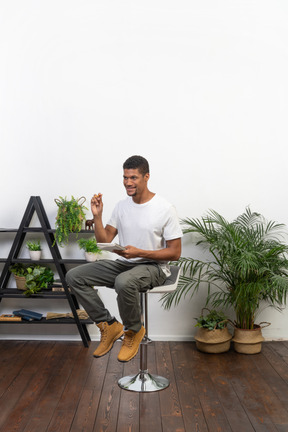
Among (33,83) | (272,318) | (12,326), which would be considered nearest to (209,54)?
(33,83)

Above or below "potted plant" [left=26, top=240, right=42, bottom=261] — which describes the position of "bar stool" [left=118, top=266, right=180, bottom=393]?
below

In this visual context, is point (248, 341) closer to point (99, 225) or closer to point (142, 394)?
point (142, 394)

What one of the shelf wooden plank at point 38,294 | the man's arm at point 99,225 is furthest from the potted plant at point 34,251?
the man's arm at point 99,225

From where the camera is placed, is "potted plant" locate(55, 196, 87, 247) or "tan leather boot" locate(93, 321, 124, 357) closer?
"tan leather boot" locate(93, 321, 124, 357)

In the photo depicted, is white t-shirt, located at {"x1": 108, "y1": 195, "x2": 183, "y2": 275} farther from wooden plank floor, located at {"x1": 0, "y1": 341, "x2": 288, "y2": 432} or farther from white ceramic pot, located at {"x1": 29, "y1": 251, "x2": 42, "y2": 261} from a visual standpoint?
white ceramic pot, located at {"x1": 29, "y1": 251, "x2": 42, "y2": 261}

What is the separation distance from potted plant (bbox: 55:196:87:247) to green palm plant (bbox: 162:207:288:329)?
850 mm

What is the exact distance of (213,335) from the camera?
3953mm

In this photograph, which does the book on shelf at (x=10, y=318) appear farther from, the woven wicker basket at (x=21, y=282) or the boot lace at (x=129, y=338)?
the boot lace at (x=129, y=338)

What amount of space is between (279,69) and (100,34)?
1.52 meters

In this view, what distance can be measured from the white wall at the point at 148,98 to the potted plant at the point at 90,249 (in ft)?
1.13

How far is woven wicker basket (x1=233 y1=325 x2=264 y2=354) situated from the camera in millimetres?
3986

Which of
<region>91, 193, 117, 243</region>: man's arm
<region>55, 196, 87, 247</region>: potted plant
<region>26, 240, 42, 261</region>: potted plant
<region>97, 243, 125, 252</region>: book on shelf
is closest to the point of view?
<region>97, 243, 125, 252</region>: book on shelf

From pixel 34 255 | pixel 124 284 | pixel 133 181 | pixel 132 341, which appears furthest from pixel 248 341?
pixel 34 255

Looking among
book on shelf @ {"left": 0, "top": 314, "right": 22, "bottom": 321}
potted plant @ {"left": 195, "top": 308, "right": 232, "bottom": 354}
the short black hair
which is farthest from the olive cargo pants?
book on shelf @ {"left": 0, "top": 314, "right": 22, "bottom": 321}
